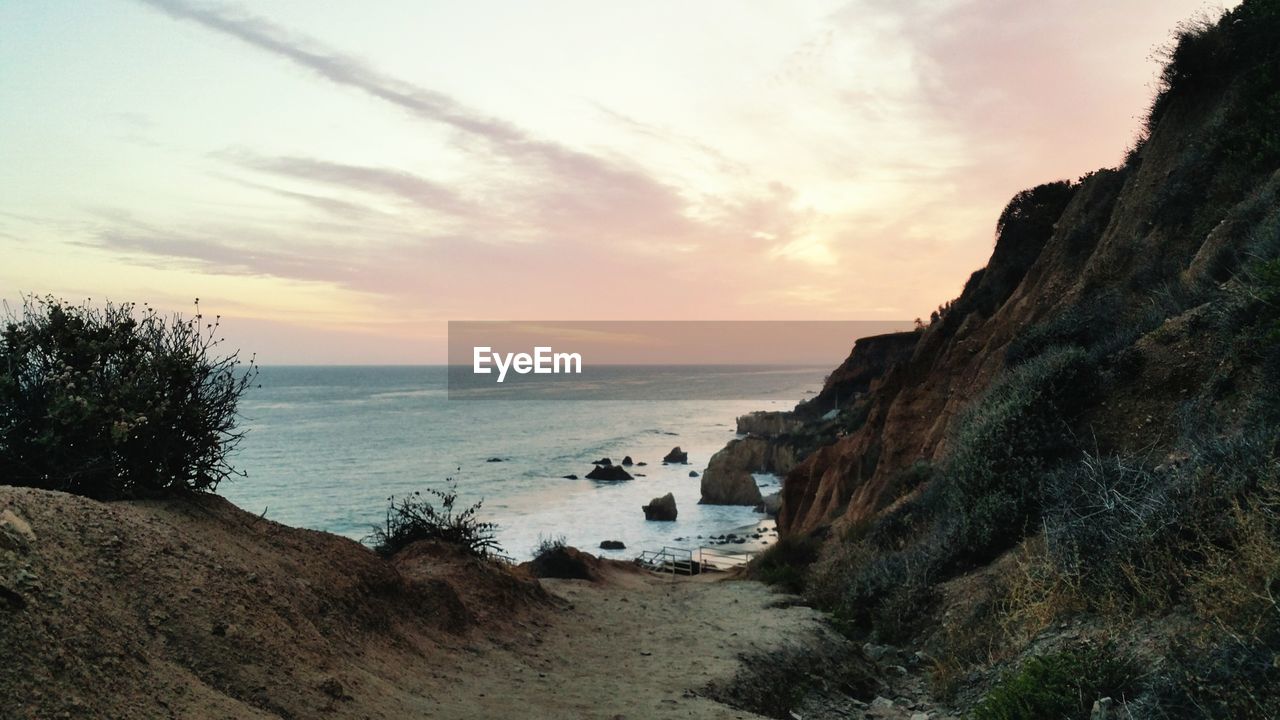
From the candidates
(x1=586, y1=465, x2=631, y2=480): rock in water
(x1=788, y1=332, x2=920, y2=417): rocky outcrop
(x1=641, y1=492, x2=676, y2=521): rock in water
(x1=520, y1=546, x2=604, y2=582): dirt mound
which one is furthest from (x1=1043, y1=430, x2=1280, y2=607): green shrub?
(x1=586, y1=465, x2=631, y2=480): rock in water

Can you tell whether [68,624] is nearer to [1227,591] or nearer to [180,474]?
[180,474]

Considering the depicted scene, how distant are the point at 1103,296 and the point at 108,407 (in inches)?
715

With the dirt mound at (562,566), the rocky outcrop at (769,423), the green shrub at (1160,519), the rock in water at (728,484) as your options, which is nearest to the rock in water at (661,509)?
the rock in water at (728,484)

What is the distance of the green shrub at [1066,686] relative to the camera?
569 cm

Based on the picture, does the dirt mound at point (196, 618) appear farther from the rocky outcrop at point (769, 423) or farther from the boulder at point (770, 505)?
the rocky outcrop at point (769, 423)

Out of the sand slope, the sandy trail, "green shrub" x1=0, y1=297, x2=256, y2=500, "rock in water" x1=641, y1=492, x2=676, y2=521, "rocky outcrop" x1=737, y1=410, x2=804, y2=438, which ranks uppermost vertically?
"green shrub" x1=0, y1=297, x2=256, y2=500

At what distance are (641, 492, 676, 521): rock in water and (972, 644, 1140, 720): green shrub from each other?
138ft

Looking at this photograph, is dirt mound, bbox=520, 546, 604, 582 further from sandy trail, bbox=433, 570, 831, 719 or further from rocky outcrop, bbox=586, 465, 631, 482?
rocky outcrop, bbox=586, 465, 631, 482

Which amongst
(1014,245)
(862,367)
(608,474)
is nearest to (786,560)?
(1014,245)

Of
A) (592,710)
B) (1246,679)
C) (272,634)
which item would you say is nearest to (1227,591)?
(1246,679)

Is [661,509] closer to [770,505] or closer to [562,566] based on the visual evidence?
[770,505]

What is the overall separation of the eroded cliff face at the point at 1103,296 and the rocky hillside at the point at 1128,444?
6 cm

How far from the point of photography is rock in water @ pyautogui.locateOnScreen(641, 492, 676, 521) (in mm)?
47844

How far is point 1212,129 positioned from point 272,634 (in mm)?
21435
